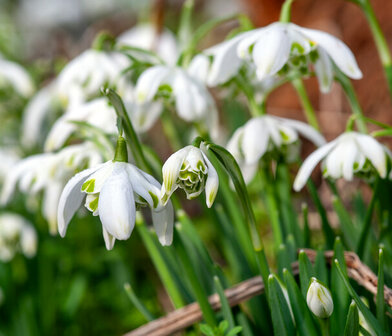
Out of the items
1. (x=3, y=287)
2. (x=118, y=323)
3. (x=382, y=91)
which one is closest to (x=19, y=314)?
(x=3, y=287)

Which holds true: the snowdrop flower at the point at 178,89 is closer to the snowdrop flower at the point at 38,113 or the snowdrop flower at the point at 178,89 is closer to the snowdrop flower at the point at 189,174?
the snowdrop flower at the point at 189,174

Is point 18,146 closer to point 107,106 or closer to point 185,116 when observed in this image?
point 107,106

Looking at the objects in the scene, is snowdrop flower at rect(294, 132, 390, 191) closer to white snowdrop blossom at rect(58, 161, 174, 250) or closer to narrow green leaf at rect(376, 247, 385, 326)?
narrow green leaf at rect(376, 247, 385, 326)

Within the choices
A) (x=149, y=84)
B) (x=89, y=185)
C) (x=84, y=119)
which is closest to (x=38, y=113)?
(x=84, y=119)

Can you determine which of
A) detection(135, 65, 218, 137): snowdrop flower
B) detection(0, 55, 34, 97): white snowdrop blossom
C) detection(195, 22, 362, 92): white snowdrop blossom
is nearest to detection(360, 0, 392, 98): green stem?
detection(195, 22, 362, 92): white snowdrop blossom

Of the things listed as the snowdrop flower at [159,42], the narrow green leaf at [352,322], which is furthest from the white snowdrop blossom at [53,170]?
the snowdrop flower at [159,42]

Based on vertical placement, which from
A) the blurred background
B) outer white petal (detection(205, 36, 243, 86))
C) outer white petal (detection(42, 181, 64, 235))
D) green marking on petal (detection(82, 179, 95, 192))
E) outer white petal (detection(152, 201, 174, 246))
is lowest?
the blurred background
